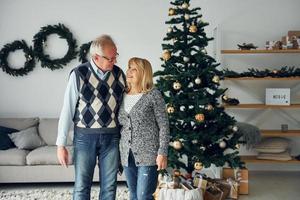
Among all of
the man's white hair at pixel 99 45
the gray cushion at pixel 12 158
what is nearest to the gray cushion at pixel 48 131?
the gray cushion at pixel 12 158

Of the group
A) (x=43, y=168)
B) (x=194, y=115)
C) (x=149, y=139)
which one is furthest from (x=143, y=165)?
(x=43, y=168)

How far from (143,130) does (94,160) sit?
15.1 inches

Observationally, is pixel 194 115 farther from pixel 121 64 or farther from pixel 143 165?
pixel 121 64

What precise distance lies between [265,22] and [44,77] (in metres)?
3.06

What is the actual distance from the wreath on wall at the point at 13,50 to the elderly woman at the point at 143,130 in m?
2.97

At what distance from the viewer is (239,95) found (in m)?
5.36

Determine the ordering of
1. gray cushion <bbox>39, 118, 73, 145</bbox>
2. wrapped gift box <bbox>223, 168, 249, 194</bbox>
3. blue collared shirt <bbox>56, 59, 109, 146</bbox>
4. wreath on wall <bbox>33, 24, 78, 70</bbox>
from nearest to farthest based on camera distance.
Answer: blue collared shirt <bbox>56, 59, 109, 146</bbox> < wrapped gift box <bbox>223, 168, 249, 194</bbox> < gray cushion <bbox>39, 118, 73, 145</bbox> < wreath on wall <bbox>33, 24, 78, 70</bbox>

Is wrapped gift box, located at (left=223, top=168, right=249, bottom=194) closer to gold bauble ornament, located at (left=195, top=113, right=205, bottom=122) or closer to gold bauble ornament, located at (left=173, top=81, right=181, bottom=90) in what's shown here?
gold bauble ornament, located at (left=195, top=113, right=205, bottom=122)

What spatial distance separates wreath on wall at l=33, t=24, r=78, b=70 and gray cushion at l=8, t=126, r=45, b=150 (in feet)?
3.12

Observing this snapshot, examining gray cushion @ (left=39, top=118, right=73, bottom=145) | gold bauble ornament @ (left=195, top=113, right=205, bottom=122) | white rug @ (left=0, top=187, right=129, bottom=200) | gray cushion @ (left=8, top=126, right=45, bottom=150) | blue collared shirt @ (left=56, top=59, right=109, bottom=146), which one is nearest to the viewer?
blue collared shirt @ (left=56, top=59, right=109, bottom=146)

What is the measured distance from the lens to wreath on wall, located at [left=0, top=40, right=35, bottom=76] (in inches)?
206

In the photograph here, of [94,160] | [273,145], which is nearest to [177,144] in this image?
[94,160]

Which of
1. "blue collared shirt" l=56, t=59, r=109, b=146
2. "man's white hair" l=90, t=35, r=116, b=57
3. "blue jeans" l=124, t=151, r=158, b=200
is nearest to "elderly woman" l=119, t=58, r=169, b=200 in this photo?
"blue jeans" l=124, t=151, r=158, b=200

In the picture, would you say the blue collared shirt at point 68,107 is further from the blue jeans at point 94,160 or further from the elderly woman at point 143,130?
the elderly woman at point 143,130
